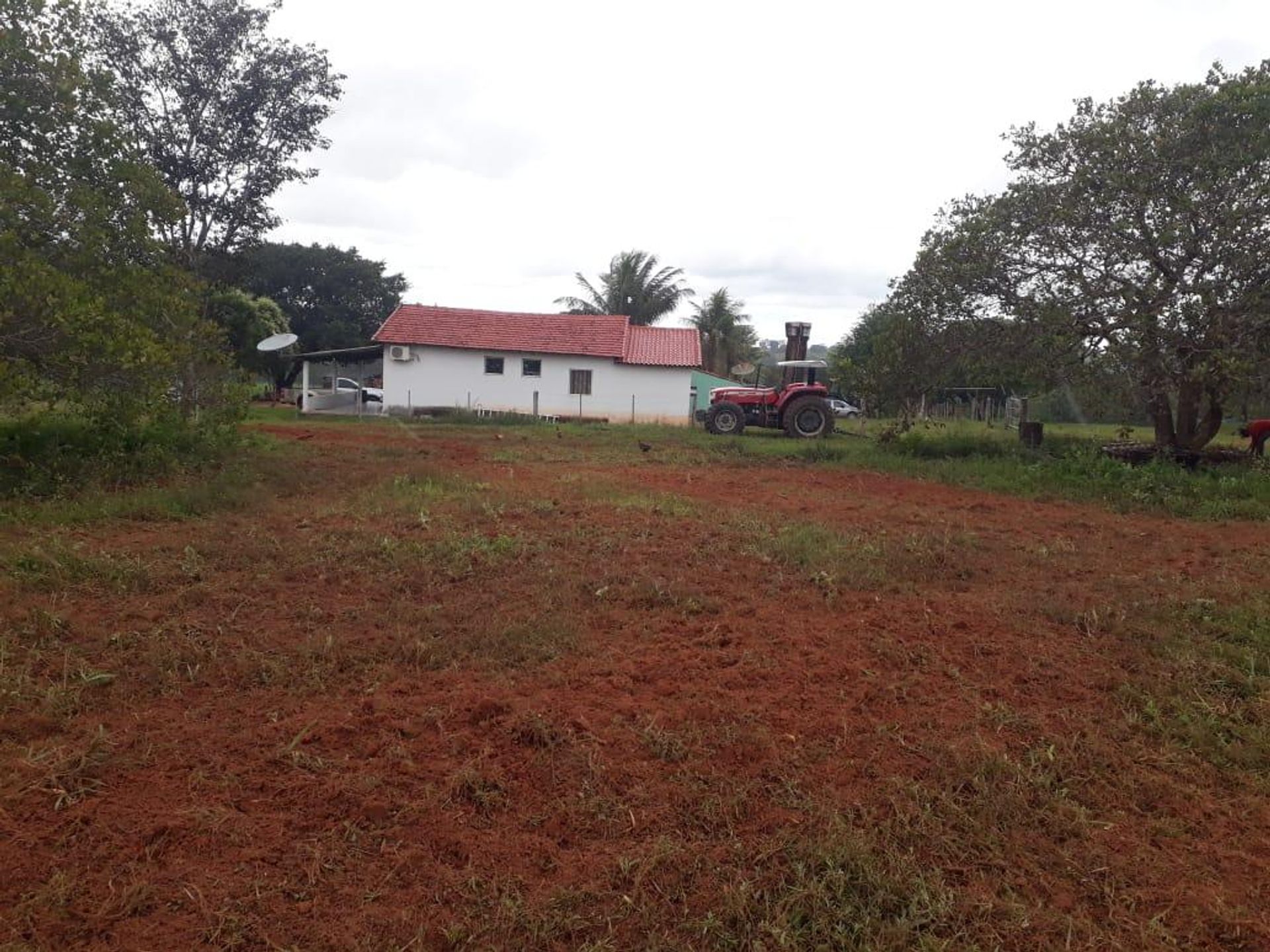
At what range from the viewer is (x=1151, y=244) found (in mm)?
10383

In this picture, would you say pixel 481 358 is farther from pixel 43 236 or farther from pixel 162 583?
pixel 162 583

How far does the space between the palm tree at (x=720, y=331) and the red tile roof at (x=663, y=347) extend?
32.0ft

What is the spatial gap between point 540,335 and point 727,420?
8.41 metres

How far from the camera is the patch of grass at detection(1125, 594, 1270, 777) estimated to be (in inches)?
127

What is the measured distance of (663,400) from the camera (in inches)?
941

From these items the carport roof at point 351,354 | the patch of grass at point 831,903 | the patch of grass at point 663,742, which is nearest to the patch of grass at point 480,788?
the patch of grass at point 663,742

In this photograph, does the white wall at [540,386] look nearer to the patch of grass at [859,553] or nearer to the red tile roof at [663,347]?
the red tile roof at [663,347]

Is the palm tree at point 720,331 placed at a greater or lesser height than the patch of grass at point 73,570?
greater

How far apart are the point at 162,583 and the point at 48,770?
226cm

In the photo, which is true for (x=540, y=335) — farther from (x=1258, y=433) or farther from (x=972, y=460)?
(x=1258, y=433)

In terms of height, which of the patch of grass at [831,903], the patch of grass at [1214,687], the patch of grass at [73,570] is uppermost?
the patch of grass at [73,570]

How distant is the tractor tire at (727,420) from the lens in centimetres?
1808

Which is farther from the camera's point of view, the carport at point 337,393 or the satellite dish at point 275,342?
the carport at point 337,393

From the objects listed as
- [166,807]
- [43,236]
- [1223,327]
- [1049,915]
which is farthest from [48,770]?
[1223,327]
